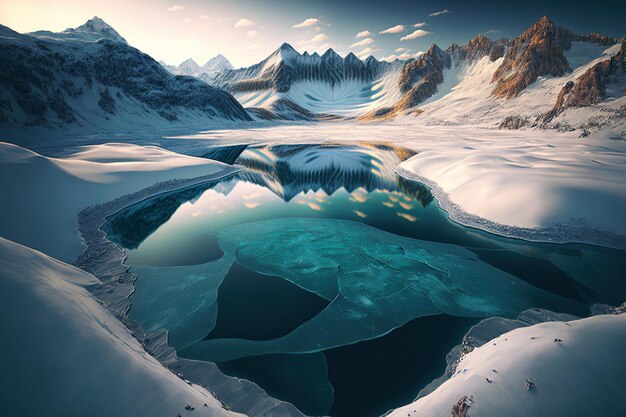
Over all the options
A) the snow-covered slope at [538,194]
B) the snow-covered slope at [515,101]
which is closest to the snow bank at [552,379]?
the snow-covered slope at [538,194]

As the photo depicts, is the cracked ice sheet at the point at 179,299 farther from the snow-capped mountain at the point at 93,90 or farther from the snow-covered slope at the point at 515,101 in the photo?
the snow-covered slope at the point at 515,101

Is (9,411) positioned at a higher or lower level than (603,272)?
higher

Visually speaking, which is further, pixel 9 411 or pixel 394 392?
pixel 394 392

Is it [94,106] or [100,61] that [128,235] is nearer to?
[94,106]

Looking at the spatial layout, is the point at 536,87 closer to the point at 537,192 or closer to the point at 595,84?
the point at 595,84

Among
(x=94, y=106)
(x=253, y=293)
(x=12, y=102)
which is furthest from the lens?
(x=94, y=106)

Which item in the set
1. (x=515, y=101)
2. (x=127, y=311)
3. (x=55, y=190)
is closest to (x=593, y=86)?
(x=515, y=101)

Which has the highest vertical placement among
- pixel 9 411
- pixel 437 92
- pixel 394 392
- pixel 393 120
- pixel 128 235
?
pixel 437 92

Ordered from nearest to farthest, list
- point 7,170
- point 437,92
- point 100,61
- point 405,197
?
point 7,170
point 405,197
point 100,61
point 437,92

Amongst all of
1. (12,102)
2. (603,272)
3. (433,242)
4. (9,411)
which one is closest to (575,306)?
(603,272)
